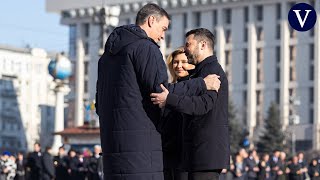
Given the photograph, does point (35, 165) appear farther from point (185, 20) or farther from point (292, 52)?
point (185, 20)

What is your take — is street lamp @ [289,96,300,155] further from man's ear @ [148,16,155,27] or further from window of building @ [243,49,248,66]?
man's ear @ [148,16,155,27]

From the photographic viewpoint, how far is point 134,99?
7164mm

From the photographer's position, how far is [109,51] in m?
7.34

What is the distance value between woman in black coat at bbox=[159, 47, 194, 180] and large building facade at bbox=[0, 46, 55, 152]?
470 feet

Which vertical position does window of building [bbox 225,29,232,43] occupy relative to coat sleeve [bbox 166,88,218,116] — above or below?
above

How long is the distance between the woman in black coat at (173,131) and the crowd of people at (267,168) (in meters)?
23.4

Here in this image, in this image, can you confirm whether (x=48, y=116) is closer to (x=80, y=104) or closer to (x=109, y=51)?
(x=80, y=104)

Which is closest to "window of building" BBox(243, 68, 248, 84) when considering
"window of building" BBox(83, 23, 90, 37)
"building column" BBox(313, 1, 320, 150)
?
"building column" BBox(313, 1, 320, 150)

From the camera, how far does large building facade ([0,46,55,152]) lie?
15379 centimetres

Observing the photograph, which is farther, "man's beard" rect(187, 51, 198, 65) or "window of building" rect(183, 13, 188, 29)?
"window of building" rect(183, 13, 188, 29)

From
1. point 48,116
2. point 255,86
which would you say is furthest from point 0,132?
point 255,86

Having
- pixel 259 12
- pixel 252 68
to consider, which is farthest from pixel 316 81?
pixel 259 12

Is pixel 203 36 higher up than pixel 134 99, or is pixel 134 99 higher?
pixel 203 36

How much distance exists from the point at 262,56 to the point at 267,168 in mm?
82302
